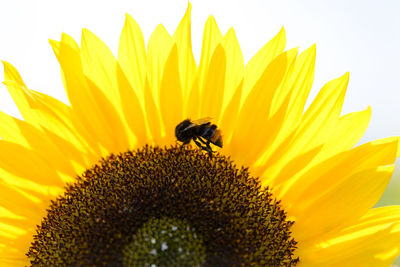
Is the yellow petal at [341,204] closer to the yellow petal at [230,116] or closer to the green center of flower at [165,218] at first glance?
the green center of flower at [165,218]

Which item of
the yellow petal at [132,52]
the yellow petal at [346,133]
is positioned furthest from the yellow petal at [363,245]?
the yellow petal at [132,52]

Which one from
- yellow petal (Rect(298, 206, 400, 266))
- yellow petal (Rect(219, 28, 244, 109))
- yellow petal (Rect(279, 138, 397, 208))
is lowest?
yellow petal (Rect(298, 206, 400, 266))

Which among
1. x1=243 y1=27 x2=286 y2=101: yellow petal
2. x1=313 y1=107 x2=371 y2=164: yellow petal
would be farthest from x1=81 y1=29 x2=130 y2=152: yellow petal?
x1=313 y1=107 x2=371 y2=164: yellow petal

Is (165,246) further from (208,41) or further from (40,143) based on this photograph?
(208,41)

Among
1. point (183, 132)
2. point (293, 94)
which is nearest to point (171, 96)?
point (183, 132)

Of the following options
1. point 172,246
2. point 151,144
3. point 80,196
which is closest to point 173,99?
point 151,144

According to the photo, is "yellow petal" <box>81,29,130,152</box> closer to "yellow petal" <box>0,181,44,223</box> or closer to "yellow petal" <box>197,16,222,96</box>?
"yellow petal" <box>197,16,222,96</box>

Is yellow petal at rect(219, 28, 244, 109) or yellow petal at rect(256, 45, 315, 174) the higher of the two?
yellow petal at rect(219, 28, 244, 109)

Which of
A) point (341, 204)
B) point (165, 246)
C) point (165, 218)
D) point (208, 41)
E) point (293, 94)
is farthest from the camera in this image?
point (208, 41)
